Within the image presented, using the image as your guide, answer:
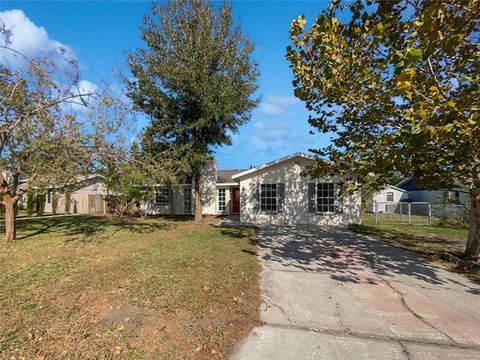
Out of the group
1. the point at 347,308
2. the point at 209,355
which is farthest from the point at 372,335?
the point at 209,355

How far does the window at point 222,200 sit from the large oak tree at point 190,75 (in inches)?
274

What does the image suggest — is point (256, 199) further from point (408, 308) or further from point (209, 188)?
point (408, 308)

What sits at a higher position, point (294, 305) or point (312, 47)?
point (312, 47)

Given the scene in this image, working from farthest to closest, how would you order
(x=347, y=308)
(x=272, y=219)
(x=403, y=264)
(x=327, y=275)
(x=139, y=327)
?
(x=272, y=219)
(x=403, y=264)
(x=327, y=275)
(x=347, y=308)
(x=139, y=327)

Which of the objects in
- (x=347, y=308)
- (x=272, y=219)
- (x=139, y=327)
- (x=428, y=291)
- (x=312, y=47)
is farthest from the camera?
(x=272, y=219)

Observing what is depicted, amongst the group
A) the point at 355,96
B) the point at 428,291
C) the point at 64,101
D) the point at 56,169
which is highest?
the point at 64,101

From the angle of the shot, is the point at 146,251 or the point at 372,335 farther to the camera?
the point at 146,251

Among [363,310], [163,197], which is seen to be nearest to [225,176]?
[163,197]

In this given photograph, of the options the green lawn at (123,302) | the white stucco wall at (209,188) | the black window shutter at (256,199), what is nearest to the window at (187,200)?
the white stucco wall at (209,188)

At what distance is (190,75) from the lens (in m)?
12.9

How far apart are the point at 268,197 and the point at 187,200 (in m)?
8.21

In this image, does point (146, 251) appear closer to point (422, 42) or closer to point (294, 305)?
point (294, 305)

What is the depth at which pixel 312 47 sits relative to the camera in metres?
5.32

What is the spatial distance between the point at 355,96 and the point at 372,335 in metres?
3.83
